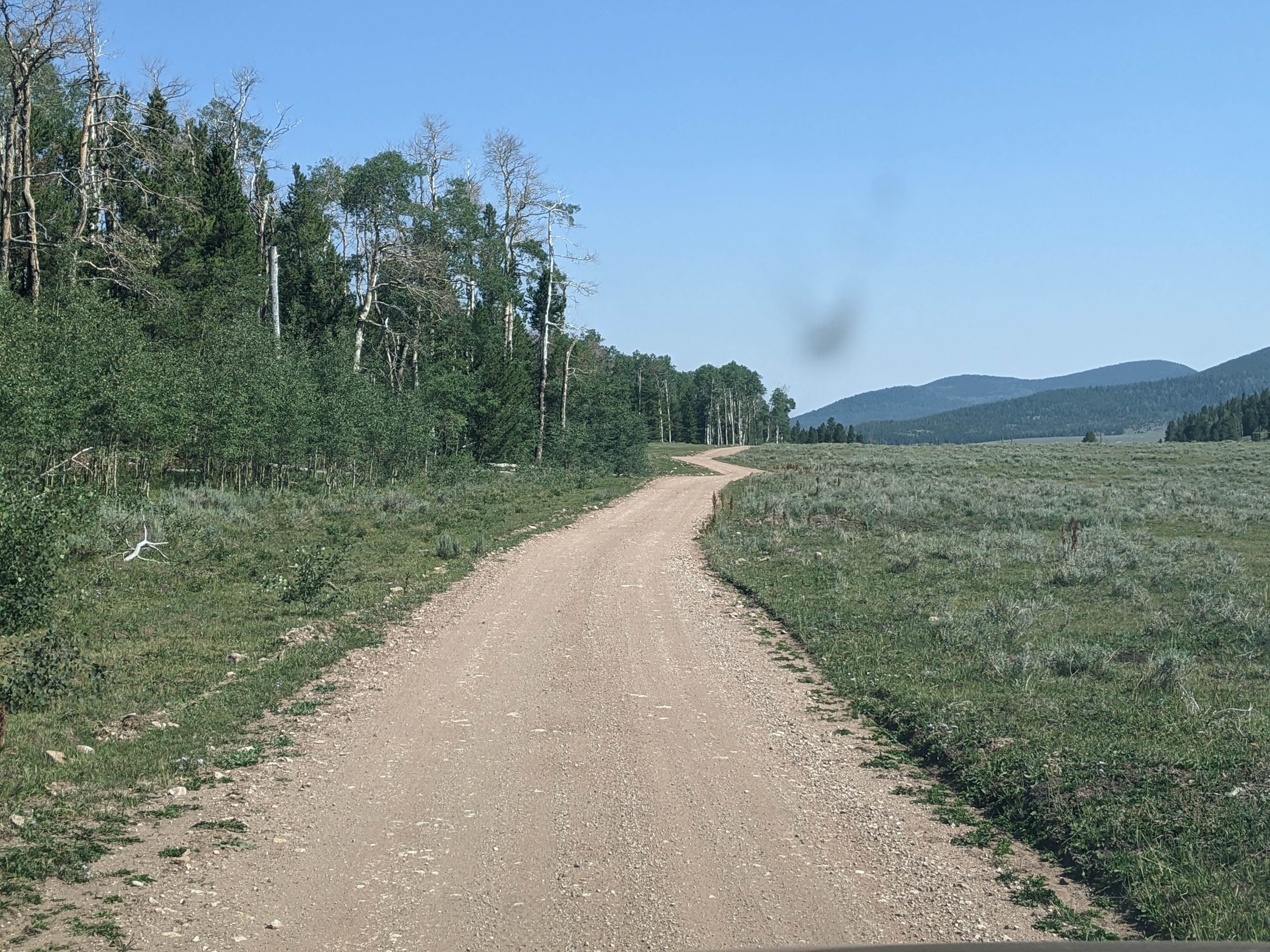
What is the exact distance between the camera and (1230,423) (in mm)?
111375

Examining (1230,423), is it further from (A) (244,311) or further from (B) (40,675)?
(B) (40,675)

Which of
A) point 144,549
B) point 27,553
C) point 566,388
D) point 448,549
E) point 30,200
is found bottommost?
point 448,549

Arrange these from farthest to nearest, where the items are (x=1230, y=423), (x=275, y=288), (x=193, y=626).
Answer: (x=1230, y=423), (x=275, y=288), (x=193, y=626)

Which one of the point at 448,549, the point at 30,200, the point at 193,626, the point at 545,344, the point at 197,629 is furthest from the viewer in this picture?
Answer: the point at 545,344

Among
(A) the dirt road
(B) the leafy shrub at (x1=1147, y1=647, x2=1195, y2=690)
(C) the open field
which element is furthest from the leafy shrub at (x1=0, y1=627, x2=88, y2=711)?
(B) the leafy shrub at (x1=1147, y1=647, x2=1195, y2=690)

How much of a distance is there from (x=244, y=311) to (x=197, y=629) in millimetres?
23874

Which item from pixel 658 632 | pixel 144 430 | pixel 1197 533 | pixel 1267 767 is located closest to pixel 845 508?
pixel 1197 533

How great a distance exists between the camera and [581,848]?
5.95 m

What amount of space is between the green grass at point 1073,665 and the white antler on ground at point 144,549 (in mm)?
9718

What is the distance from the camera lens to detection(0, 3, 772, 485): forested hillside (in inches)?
869

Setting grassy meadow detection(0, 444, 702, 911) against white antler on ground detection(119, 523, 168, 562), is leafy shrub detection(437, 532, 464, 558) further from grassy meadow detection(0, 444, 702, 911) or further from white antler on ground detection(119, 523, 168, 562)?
white antler on ground detection(119, 523, 168, 562)

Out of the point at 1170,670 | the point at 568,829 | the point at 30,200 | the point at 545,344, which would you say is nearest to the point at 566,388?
the point at 545,344

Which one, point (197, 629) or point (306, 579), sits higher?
point (306, 579)

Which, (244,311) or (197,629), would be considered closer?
(197,629)
